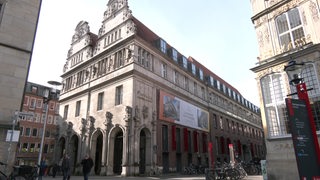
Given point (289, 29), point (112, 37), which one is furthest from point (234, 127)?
point (289, 29)

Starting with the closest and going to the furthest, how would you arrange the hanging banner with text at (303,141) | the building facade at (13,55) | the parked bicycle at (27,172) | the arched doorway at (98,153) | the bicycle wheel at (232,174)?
the hanging banner with text at (303,141) → the parked bicycle at (27,172) → the building facade at (13,55) → the bicycle wheel at (232,174) → the arched doorway at (98,153)

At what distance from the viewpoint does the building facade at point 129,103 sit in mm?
25600

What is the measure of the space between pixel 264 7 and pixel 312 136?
11923mm

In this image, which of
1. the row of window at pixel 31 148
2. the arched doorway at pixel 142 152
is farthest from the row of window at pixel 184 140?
the row of window at pixel 31 148

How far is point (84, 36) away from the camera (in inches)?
1417

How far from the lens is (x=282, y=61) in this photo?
1439cm

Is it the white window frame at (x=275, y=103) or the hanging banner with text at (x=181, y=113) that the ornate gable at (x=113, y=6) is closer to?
the hanging banner with text at (x=181, y=113)

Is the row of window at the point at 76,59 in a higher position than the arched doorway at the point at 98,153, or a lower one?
higher

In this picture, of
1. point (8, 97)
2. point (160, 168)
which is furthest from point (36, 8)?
point (160, 168)

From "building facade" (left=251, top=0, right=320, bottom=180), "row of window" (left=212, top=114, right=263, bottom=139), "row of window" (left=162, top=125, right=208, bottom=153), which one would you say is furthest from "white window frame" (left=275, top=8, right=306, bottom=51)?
"row of window" (left=212, top=114, right=263, bottom=139)

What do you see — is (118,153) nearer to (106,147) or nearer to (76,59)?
(106,147)

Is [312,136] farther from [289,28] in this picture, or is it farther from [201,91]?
[201,91]

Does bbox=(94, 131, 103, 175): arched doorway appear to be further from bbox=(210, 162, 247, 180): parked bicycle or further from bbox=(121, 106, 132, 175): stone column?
bbox=(210, 162, 247, 180): parked bicycle

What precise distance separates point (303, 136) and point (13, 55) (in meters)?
12.8
